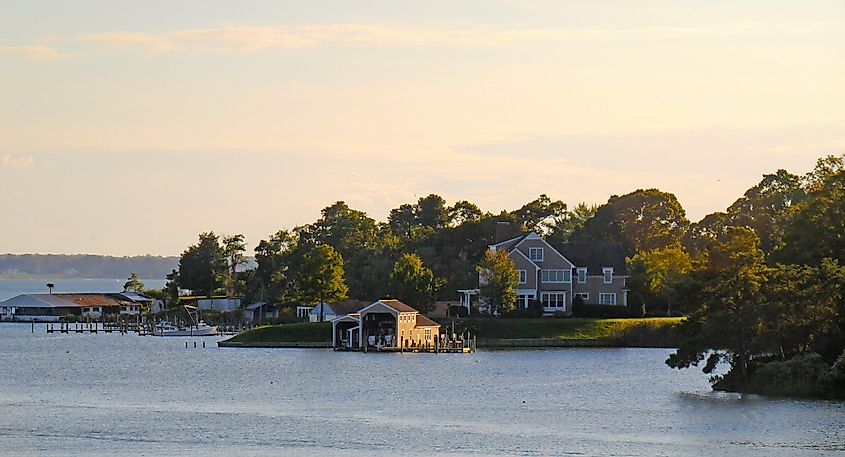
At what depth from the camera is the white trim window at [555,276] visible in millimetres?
117562

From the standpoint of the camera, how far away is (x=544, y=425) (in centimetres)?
5425

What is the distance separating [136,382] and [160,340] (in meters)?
50.1

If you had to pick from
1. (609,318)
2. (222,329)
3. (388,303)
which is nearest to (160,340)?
(222,329)

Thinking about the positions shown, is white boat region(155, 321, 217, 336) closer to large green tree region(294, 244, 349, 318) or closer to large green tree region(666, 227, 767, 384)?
large green tree region(294, 244, 349, 318)

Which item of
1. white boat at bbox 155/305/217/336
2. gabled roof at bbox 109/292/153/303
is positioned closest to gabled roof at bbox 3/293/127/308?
gabled roof at bbox 109/292/153/303

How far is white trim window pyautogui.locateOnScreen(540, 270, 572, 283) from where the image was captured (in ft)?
386

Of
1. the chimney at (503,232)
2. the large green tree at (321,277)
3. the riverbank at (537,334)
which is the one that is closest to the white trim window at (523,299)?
the riverbank at (537,334)

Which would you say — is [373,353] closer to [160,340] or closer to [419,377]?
[419,377]

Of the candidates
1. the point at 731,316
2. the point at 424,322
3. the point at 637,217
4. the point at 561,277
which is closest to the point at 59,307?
the point at 637,217

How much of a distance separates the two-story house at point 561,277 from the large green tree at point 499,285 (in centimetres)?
416

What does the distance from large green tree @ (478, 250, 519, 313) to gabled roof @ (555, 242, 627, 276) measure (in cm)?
851

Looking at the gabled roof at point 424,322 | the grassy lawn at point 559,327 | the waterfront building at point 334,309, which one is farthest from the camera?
the waterfront building at point 334,309

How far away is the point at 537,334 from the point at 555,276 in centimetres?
1381

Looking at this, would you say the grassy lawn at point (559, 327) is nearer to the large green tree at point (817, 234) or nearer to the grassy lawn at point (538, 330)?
the grassy lawn at point (538, 330)
